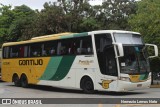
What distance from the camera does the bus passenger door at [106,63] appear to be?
19625 millimetres

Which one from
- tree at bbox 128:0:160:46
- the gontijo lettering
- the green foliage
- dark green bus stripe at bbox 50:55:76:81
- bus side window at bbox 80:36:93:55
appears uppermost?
the green foliage

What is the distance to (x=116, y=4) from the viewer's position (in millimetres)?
46188

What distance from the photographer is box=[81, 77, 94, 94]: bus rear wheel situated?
2095cm

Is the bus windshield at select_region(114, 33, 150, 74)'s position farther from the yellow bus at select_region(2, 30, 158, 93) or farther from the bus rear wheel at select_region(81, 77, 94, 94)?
the bus rear wheel at select_region(81, 77, 94, 94)

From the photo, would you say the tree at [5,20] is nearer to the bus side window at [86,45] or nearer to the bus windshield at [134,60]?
the bus side window at [86,45]

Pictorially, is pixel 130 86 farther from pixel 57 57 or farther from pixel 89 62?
pixel 57 57

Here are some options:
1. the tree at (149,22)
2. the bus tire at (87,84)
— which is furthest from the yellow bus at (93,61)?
the tree at (149,22)

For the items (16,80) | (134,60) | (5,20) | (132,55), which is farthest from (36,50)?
(5,20)

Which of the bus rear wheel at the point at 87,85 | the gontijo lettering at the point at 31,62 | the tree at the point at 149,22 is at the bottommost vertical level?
the bus rear wheel at the point at 87,85

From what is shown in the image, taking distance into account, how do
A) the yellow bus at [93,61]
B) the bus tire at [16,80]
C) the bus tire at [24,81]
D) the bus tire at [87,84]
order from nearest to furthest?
the yellow bus at [93,61], the bus tire at [87,84], the bus tire at [24,81], the bus tire at [16,80]

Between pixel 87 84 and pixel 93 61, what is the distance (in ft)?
4.79

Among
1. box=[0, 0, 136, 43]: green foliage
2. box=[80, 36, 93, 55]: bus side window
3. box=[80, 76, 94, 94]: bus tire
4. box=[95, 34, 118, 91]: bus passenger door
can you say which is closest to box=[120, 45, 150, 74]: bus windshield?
box=[95, 34, 118, 91]: bus passenger door

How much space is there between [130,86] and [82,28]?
2272 cm

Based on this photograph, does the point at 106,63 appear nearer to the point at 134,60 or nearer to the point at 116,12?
the point at 134,60
